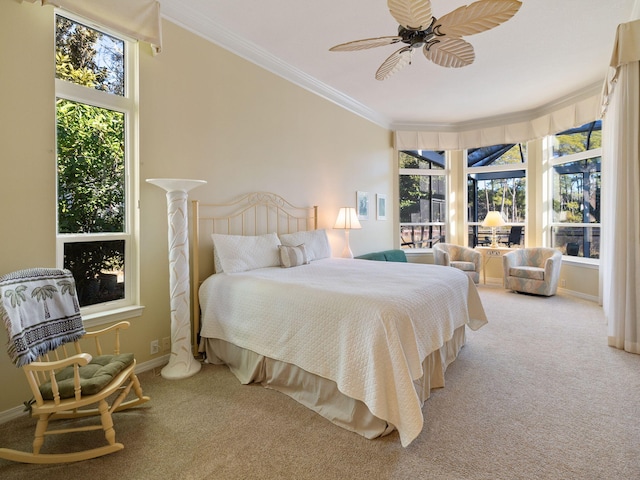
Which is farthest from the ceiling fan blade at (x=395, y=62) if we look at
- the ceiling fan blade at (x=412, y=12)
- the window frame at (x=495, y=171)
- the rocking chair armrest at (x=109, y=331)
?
the window frame at (x=495, y=171)

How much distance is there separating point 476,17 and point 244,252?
2.44 metres

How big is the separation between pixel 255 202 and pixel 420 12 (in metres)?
2.28

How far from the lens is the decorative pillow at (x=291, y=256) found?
329 cm

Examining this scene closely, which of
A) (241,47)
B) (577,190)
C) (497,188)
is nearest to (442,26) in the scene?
(241,47)

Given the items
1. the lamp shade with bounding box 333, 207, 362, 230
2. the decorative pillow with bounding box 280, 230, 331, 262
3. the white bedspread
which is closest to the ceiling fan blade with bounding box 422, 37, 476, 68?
the white bedspread

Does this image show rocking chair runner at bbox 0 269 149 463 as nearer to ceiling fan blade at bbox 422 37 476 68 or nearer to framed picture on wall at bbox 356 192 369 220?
ceiling fan blade at bbox 422 37 476 68

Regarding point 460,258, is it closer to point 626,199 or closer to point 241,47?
point 626,199

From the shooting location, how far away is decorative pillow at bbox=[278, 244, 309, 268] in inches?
129

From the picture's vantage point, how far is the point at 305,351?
2.16 m

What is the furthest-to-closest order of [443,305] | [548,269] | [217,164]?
[548,269], [217,164], [443,305]

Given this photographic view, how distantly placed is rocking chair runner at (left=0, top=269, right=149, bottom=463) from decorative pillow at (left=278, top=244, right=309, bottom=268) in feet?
5.05

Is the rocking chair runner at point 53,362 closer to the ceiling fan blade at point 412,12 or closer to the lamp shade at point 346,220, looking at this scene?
the ceiling fan blade at point 412,12

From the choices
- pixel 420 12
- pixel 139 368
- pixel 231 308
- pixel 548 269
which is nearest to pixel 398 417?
pixel 231 308

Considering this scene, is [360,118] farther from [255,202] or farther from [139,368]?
[139,368]
